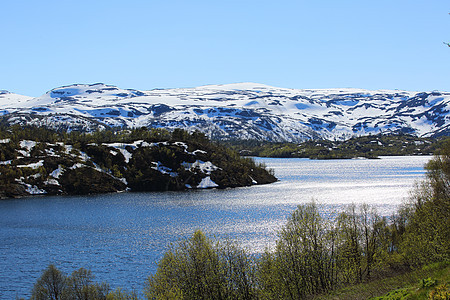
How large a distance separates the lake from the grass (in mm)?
31969

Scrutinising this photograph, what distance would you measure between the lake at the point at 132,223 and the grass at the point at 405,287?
32.0m

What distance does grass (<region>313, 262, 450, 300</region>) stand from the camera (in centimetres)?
2845

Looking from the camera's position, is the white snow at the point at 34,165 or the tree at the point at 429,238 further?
the white snow at the point at 34,165

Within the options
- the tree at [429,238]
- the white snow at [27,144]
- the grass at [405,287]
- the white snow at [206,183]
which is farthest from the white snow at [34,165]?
the grass at [405,287]

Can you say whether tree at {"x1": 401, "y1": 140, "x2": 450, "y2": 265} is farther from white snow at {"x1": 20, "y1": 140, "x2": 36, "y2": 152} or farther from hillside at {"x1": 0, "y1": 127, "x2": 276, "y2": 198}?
white snow at {"x1": 20, "y1": 140, "x2": 36, "y2": 152}

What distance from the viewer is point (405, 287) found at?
114ft

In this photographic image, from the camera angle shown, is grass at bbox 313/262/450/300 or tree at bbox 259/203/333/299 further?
tree at bbox 259/203/333/299

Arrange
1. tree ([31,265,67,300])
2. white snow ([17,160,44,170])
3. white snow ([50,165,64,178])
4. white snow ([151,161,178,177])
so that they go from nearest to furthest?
tree ([31,265,67,300]), white snow ([17,160,44,170]), white snow ([50,165,64,178]), white snow ([151,161,178,177])

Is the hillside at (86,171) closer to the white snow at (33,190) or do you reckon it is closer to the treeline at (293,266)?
the white snow at (33,190)

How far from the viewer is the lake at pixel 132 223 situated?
68.9m

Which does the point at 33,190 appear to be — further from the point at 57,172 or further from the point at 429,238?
the point at 429,238

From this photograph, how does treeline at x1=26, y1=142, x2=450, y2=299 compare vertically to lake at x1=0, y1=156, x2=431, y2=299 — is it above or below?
above

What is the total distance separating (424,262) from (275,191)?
12516cm

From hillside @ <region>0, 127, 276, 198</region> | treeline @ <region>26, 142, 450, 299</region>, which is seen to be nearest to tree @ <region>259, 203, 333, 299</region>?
treeline @ <region>26, 142, 450, 299</region>
